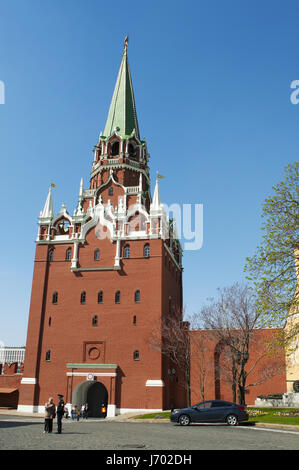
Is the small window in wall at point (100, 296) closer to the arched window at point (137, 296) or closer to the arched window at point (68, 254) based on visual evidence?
the arched window at point (137, 296)

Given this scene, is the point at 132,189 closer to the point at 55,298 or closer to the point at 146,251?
the point at 146,251

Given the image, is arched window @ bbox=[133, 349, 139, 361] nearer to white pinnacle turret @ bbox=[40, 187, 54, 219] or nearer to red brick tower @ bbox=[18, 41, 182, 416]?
red brick tower @ bbox=[18, 41, 182, 416]

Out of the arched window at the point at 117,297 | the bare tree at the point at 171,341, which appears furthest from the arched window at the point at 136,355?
Result: the arched window at the point at 117,297

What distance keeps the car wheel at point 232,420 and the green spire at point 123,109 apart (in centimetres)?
3731

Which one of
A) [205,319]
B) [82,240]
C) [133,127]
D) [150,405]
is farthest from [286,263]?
[133,127]

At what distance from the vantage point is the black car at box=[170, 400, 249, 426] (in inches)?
939

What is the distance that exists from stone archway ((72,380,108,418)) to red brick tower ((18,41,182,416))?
98 mm

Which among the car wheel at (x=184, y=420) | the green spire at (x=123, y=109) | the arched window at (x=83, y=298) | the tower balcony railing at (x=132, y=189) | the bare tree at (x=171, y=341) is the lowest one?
the car wheel at (x=184, y=420)

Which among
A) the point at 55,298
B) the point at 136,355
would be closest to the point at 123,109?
the point at 55,298

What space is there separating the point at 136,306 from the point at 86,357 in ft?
22.2

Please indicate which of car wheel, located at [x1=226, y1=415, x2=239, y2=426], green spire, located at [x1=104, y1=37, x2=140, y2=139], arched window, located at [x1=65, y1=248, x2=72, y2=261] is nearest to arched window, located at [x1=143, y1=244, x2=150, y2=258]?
arched window, located at [x1=65, y1=248, x2=72, y2=261]

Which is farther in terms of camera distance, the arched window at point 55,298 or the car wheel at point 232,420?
the arched window at point 55,298

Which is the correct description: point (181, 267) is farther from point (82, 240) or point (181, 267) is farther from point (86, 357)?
point (86, 357)

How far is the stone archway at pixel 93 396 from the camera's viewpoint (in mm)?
42469
